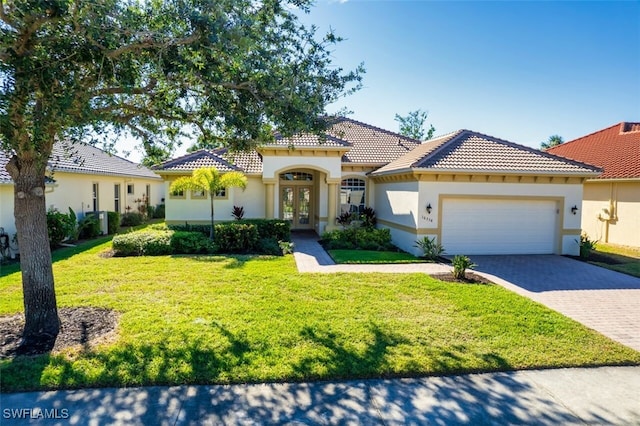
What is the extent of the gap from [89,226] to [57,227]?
3208 mm

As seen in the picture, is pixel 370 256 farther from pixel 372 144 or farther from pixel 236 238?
pixel 372 144

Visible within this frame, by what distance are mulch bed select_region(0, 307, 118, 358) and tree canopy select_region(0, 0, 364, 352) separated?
272 millimetres

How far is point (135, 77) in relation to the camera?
594cm

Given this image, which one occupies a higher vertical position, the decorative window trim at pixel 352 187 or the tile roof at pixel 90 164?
the tile roof at pixel 90 164

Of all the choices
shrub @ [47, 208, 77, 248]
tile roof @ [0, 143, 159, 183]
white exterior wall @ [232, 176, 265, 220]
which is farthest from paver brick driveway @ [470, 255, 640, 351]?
tile roof @ [0, 143, 159, 183]

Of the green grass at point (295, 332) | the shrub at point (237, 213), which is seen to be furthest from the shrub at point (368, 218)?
the green grass at point (295, 332)

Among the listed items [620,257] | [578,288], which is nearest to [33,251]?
[578,288]

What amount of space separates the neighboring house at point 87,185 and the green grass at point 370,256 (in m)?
8.72

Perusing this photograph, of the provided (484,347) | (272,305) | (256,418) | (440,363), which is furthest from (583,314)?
(256,418)

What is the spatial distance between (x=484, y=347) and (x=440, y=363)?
1.06 meters

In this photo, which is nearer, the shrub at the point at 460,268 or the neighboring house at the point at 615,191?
the shrub at the point at 460,268

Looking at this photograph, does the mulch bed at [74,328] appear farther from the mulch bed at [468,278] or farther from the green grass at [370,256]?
the mulch bed at [468,278]

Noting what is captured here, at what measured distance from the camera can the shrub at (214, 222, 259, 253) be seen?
14320 mm

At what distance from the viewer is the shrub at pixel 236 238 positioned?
14.3 m
